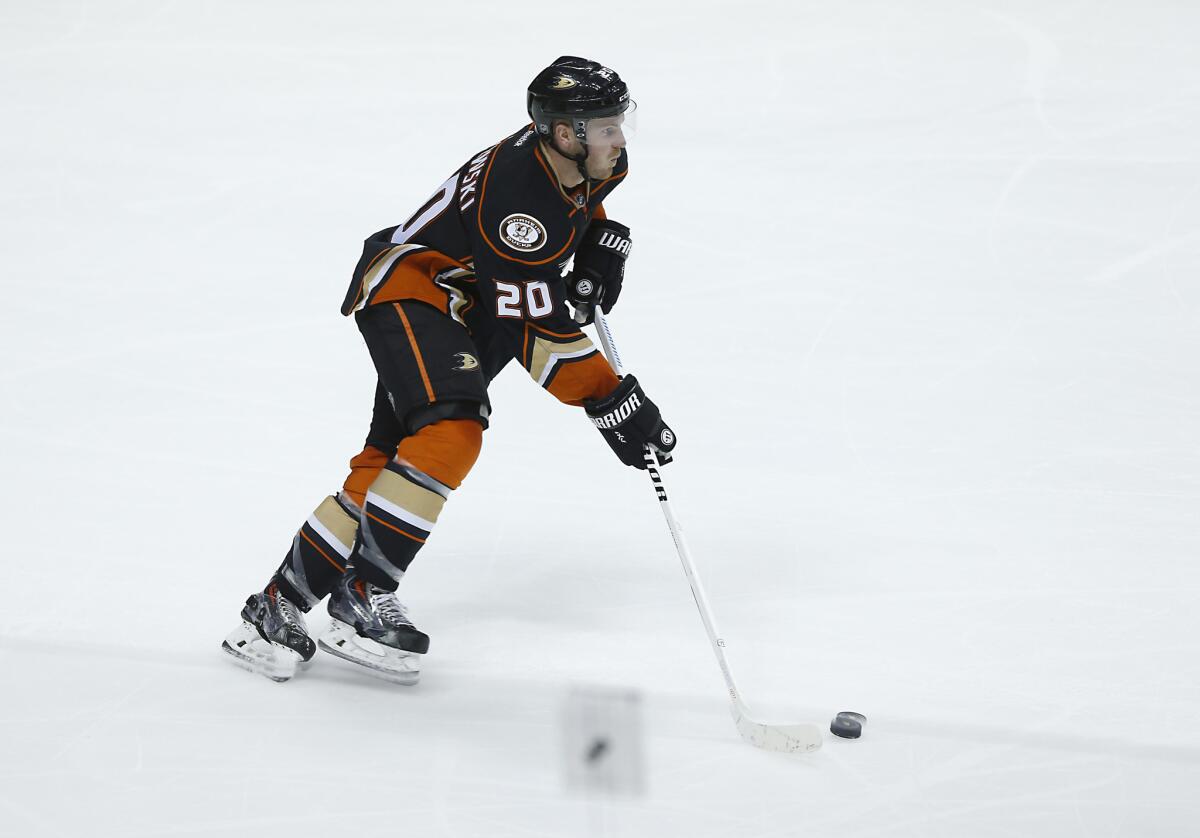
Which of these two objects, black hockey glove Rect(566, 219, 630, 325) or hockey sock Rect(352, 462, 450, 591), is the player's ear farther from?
hockey sock Rect(352, 462, 450, 591)

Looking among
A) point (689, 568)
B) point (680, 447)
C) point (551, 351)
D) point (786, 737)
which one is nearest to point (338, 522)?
point (551, 351)

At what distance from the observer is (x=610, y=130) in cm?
292

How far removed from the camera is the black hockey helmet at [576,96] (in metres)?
2.87

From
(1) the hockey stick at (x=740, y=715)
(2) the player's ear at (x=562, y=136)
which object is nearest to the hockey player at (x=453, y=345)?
(2) the player's ear at (x=562, y=136)

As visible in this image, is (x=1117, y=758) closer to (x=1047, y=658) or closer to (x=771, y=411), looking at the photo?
(x=1047, y=658)

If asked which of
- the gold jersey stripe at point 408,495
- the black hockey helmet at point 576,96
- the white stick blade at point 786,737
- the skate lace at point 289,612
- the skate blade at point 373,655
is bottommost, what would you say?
the white stick blade at point 786,737

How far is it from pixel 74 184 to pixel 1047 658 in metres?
4.74

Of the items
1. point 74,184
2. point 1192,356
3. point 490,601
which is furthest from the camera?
point 74,184

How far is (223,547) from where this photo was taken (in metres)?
3.71

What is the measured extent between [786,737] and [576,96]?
51.7 inches

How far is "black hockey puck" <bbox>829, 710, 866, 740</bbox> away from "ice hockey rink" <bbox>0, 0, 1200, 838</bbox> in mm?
24

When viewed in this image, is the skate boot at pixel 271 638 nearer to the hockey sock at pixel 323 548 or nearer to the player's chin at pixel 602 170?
the hockey sock at pixel 323 548

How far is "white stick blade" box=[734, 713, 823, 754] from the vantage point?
2.82m

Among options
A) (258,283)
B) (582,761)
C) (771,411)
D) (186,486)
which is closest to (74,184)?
(258,283)
